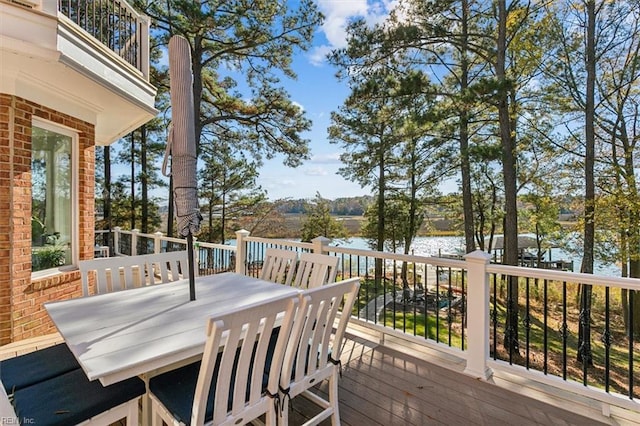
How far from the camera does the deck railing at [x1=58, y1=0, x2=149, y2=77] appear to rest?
3.32 metres

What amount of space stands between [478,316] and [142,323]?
2.48 m

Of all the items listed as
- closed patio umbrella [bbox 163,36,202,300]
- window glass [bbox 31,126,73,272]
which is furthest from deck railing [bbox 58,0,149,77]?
closed patio umbrella [bbox 163,36,202,300]

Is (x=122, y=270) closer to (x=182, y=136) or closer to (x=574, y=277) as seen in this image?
(x=182, y=136)

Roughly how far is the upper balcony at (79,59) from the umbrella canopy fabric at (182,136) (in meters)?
1.10

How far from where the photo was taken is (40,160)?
3408 mm

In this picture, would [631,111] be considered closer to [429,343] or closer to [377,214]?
[377,214]

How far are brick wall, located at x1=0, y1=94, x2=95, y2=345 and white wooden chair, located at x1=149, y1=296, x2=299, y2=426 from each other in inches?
94.8

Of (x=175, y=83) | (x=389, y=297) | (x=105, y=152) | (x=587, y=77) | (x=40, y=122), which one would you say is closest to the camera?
(x=175, y=83)

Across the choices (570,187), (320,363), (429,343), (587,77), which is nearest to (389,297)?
(570,187)

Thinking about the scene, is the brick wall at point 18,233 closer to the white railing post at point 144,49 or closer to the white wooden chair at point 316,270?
the white railing post at point 144,49

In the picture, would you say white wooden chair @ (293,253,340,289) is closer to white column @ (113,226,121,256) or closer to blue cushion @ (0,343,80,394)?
blue cushion @ (0,343,80,394)

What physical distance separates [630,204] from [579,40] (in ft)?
15.7

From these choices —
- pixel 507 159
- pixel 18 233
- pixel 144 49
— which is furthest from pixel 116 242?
pixel 507 159

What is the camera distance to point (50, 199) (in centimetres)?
356
